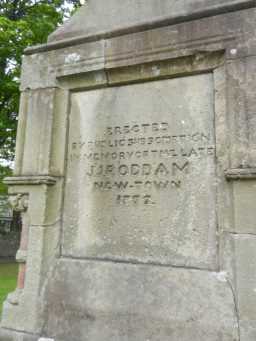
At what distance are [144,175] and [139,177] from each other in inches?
2.0

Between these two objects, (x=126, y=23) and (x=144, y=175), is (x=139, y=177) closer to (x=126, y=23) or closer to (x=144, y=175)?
(x=144, y=175)

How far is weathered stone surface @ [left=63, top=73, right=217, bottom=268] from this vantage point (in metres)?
2.61

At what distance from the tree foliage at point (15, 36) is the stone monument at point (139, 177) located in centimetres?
835


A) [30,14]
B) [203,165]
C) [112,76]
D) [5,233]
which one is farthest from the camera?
[5,233]

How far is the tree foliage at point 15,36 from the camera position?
1066 centimetres

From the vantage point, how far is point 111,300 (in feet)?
8.82

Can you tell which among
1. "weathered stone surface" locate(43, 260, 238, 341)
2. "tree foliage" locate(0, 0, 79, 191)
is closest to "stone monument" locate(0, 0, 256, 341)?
"weathered stone surface" locate(43, 260, 238, 341)

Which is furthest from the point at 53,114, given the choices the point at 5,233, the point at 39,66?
the point at 5,233

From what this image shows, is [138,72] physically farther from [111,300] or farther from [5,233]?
[5,233]

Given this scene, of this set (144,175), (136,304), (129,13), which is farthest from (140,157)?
(129,13)

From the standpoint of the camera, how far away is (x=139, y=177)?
2846 millimetres

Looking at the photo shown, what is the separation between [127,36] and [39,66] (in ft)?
3.43

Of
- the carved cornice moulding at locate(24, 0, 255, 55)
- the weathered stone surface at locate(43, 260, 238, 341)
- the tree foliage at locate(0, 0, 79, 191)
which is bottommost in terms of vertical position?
the weathered stone surface at locate(43, 260, 238, 341)

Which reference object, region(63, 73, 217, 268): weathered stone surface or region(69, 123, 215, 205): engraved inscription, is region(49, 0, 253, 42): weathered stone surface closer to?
region(63, 73, 217, 268): weathered stone surface
